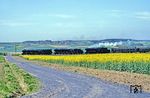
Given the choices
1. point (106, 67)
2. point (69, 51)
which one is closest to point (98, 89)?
point (106, 67)

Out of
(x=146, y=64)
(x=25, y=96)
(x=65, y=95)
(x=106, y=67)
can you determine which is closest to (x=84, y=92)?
(x=65, y=95)

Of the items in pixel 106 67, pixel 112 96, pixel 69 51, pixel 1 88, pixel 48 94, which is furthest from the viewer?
pixel 69 51

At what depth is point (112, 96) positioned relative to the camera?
25.5 meters

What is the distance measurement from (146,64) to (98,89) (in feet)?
58.6

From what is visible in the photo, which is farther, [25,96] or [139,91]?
[139,91]

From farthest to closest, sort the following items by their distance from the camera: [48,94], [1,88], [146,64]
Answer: [146,64] → [1,88] → [48,94]

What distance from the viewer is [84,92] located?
28156mm

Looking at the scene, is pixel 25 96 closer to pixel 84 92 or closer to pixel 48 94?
pixel 48 94

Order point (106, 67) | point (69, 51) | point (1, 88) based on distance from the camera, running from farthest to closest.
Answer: point (69, 51)
point (106, 67)
point (1, 88)

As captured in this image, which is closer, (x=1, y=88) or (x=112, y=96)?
(x=112, y=96)

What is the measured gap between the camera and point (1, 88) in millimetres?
29312

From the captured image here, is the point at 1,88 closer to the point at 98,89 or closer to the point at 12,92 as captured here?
the point at 12,92

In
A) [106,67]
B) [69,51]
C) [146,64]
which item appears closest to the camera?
[146,64]

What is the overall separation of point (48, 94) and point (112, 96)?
12.3ft
